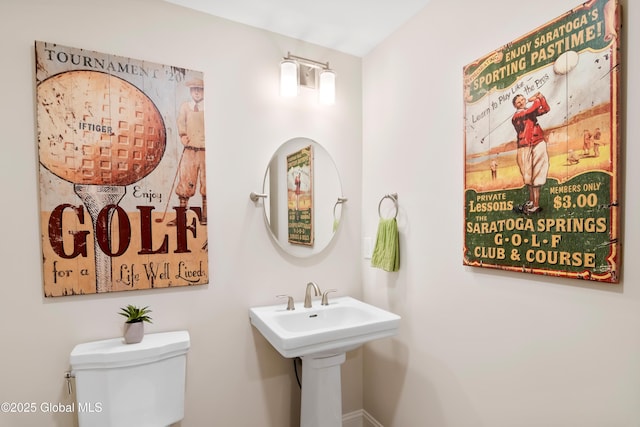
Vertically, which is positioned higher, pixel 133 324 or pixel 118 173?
pixel 118 173

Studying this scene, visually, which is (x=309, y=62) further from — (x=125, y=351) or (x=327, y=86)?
(x=125, y=351)

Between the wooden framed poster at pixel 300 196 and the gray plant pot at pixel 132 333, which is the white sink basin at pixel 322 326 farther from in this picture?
the gray plant pot at pixel 132 333

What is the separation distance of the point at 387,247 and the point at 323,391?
32.1 inches

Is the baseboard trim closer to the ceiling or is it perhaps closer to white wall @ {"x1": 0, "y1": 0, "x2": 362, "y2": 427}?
white wall @ {"x1": 0, "y1": 0, "x2": 362, "y2": 427}

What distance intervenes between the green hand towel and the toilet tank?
1079mm

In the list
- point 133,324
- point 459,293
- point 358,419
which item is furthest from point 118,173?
point 358,419

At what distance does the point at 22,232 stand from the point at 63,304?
1.15 ft

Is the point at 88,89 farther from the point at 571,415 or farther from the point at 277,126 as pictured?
the point at 571,415

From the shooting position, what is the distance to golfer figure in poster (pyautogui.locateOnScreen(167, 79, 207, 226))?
1.64 metres

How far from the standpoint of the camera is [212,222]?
1718 millimetres

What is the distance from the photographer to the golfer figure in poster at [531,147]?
1.17m

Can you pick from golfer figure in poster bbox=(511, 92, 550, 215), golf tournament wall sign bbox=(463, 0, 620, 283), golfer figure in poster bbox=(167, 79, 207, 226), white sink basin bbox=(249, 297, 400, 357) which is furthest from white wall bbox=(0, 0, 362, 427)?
golfer figure in poster bbox=(511, 92, 550, 215)

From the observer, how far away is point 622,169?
975 mm

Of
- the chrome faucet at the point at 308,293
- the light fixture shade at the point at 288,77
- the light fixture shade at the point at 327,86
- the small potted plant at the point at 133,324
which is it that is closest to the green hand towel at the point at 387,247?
the chrome faucet at the point at 308,293
